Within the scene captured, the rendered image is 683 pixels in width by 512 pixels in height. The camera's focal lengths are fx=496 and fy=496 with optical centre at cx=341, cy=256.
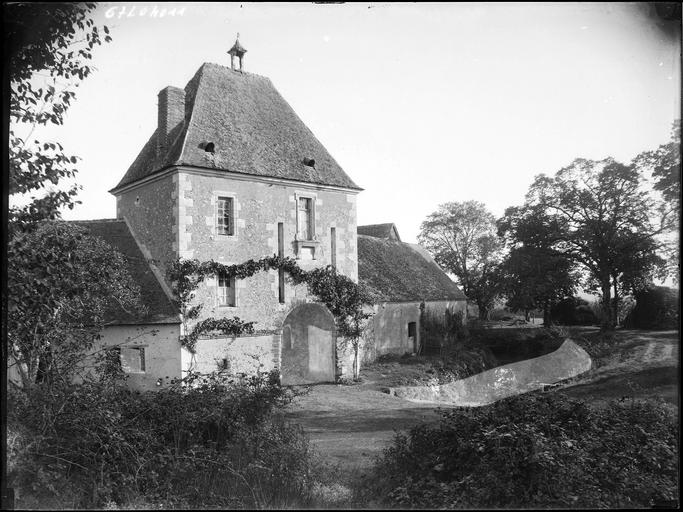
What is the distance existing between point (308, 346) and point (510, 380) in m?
6.65

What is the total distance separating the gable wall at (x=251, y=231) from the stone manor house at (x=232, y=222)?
30 millimetres

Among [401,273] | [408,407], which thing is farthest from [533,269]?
[401,273]

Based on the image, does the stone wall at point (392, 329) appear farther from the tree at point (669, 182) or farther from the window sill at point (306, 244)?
the tree at point (669, 182)

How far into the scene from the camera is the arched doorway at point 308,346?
16234mm

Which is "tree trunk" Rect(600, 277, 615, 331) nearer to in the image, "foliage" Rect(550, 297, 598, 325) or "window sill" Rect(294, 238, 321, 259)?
"foliage" Rect(550, 297, 598, 325)

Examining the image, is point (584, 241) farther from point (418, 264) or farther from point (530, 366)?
point (418, 264)

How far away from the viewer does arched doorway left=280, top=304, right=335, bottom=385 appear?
1623cm

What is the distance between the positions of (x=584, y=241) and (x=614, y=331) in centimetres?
189

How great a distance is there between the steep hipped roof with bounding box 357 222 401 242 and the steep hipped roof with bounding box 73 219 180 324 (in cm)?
1579

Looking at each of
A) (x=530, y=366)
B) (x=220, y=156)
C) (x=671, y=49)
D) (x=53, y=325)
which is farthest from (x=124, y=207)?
(x=671, y=49)

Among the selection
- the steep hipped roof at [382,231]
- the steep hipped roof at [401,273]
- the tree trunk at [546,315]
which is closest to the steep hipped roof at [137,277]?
the tree trunk at [546,315]

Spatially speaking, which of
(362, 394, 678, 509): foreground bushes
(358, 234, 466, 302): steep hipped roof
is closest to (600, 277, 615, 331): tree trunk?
(362, 394, 678, 509): foreground bushes

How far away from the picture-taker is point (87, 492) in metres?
5.45

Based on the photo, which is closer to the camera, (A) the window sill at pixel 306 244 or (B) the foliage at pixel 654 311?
(B) the foliage at pixel 654 311
